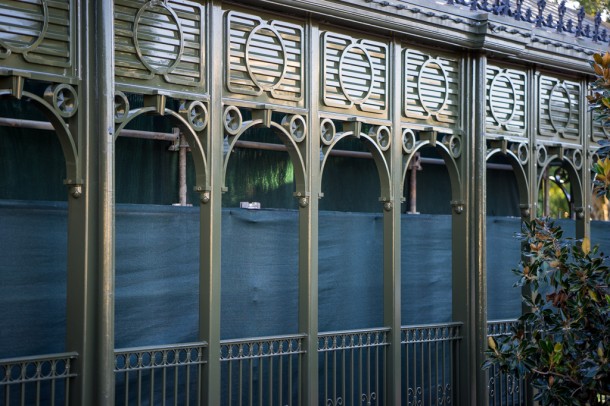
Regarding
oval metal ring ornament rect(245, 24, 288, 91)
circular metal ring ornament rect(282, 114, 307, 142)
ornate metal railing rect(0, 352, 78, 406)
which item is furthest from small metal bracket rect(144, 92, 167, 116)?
ornate metal railing rect(0, 352, 78, 406)

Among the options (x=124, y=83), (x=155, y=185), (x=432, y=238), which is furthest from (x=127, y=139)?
(x=432, y=238)

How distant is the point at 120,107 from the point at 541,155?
5.53 m

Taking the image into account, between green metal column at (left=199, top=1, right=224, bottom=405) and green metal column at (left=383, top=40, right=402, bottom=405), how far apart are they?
6.79ft

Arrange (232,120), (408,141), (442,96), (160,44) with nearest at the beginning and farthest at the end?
1. (160,44)
2. (232,120)
3. (408,141)
4. (442,96)

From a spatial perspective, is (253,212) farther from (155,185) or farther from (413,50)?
(413,50)

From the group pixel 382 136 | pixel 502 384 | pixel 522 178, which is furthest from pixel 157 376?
pixel 522 178

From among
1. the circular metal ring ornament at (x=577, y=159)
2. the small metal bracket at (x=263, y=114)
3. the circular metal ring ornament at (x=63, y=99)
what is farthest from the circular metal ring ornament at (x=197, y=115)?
the circular metal ring ornament at (x=577, y=159)

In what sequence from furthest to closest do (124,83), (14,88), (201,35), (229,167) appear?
(229,167), (201,35), (124,83), (14,88)

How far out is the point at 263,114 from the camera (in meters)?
8.05

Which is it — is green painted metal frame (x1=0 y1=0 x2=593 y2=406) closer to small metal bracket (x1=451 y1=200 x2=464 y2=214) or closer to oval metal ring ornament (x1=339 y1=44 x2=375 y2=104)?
small metal bracket (x1=451 y1=200 x2=464 y2=214)

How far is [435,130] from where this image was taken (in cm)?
951

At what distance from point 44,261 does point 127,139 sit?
6.19 ft

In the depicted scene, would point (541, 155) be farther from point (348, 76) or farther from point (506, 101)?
point (348, 76)

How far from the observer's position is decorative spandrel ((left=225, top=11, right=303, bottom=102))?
791 cm
